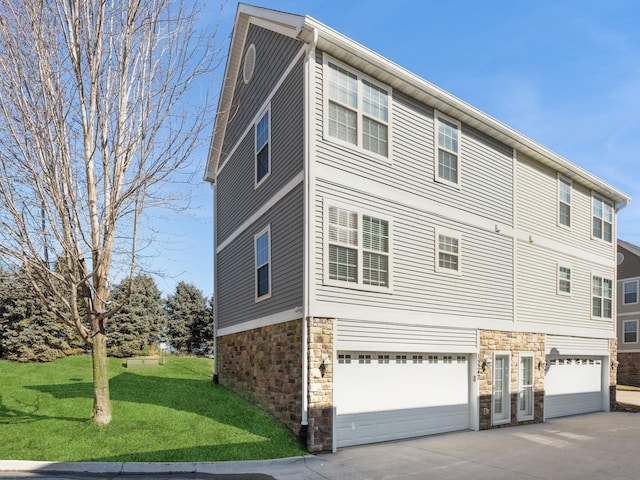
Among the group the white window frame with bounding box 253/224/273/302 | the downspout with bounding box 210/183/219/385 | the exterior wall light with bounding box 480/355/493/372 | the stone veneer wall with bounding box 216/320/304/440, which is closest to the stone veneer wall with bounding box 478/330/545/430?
the exterior wall light with bounding box 480/355/493/372

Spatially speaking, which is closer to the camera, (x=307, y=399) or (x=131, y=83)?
(x=307, y=399)

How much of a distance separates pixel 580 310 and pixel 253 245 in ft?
37.2

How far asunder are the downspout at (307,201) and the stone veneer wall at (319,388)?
0.08 m

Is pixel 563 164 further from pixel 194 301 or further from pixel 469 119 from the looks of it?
pixel 194 301

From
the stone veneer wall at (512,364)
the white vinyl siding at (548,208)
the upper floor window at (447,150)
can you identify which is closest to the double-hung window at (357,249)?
the upper floor window at (447,150)

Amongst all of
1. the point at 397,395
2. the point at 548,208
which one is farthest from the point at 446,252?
the point at 548,208

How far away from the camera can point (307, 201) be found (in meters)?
9.26

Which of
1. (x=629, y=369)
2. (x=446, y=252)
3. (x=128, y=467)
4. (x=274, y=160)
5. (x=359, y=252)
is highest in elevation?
(x=274, y=160)

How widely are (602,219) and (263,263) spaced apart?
44.3ft

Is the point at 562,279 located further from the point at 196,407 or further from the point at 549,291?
the point at 196,407

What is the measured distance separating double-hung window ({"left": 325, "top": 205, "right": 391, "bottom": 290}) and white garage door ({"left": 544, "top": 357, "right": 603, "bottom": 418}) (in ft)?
25.8

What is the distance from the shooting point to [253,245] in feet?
41.3

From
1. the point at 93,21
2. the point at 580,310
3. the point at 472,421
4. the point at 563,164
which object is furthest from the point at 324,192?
the point at 580,310

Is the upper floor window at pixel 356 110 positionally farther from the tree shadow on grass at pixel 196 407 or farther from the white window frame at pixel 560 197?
the white window frame at pixel 560 197
